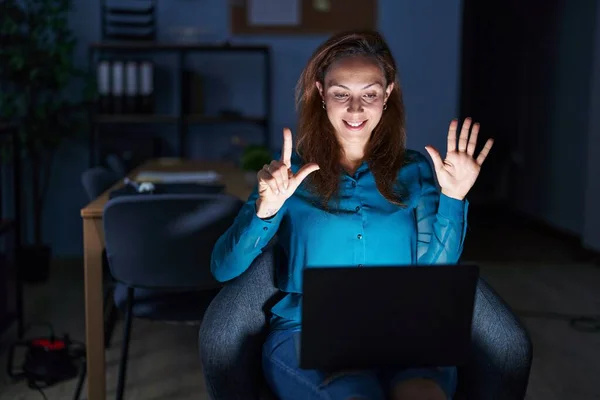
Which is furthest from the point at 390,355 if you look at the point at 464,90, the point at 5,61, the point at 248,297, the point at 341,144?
the point at 464,90

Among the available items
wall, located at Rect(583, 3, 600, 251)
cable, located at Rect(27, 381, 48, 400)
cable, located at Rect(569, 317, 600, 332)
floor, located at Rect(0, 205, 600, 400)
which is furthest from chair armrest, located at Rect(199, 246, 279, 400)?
wall, located at Rect(583, 3, 600, 251)

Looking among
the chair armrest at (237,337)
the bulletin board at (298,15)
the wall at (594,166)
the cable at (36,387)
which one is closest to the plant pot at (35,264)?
the cable at (36,387)

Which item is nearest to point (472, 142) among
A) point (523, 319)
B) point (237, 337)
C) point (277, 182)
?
point (277, 182)

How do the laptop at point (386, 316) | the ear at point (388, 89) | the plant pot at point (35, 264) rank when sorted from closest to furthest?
1. the laptop at point (386, 316)
2. the ear at point (388, 89)
3. the plant pot at point (35, 264)

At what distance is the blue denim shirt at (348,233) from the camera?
1626mm

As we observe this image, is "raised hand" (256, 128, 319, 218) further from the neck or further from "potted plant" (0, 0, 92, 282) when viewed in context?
"potted plant" (0, 0, 92, 282)

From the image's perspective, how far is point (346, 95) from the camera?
167cm

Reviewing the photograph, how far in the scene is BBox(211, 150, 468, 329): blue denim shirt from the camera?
163 cm

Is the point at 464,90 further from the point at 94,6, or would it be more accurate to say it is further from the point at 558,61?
the point at 94,6

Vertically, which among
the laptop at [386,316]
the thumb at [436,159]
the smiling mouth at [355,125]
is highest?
the smiling mouth at [355,125]

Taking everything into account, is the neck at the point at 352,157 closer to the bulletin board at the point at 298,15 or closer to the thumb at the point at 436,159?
the thumb at the point at 436,159

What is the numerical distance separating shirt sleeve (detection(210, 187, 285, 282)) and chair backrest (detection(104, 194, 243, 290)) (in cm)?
54

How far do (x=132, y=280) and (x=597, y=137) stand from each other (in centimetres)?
370

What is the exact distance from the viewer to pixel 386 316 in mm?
1322
